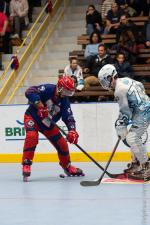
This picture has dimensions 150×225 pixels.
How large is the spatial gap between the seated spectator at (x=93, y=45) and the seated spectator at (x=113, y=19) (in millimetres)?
562

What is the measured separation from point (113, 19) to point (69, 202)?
847 cm

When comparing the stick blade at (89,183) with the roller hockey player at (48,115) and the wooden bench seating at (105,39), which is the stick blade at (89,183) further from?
the wooden bench seating at (105,39)

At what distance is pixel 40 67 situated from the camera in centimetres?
1708

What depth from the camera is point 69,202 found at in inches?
320

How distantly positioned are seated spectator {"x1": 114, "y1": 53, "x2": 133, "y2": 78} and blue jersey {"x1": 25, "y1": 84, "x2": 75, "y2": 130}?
14.1ft

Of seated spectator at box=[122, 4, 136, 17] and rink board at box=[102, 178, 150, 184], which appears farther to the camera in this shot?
seated spectator at box=[122, 4, 136, 17]

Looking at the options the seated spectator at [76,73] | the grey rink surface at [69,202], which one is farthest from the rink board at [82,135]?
the grey rink surface at [69,202]

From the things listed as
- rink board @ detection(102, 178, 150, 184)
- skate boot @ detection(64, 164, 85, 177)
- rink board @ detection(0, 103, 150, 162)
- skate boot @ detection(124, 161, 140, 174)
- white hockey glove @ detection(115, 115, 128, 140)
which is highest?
white hockey glove @ detection(115, 115, 128, 140)

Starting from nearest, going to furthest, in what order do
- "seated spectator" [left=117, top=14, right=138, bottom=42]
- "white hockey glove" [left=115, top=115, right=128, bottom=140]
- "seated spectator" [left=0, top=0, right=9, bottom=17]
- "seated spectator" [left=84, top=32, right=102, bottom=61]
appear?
"white hockey glove" [left=115, top=115, right=128, bottom=140]
"seated spectator" [left=117, top=14, right=138, bottom=42]
"seated spectator" [left=84, top=32, right=102, bottom=61]
"seated spectator" [left=0, top=0, right=9, bottom=17]

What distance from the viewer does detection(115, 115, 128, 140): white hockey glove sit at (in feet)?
30.3

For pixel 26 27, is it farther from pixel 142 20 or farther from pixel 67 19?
pixel 142 20

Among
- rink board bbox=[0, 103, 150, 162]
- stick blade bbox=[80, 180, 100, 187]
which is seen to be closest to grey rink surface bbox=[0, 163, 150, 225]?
stick blade bbox=[80, 180, 100, 187]

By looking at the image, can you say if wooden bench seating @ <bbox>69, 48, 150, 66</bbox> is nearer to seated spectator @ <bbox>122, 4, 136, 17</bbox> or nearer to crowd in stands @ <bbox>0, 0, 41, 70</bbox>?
seated spectator @ <bbox>122, 4, 136, 17</bbox>

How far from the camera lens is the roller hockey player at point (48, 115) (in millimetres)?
9828
